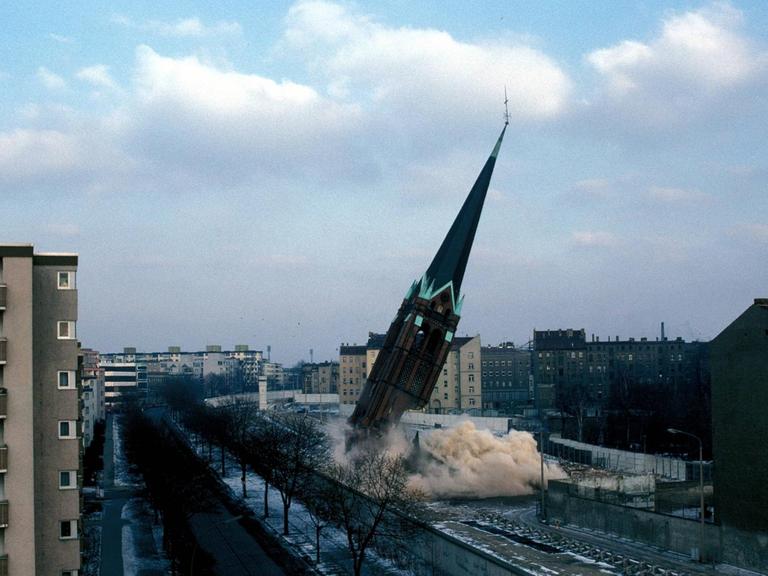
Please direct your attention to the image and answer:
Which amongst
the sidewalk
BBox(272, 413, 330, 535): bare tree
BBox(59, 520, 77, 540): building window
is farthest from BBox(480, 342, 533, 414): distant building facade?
BBox(59, 520, 77, 540): building window

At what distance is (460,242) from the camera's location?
66062 millimetres

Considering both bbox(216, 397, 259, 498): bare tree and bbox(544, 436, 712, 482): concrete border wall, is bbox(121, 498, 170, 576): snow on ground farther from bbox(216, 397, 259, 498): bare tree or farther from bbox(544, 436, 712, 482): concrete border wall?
bbox(544, 436, 712, 482): concrete border wall

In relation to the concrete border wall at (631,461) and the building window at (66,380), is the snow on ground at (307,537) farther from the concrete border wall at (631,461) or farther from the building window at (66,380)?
the concrete border wall at (631,461)

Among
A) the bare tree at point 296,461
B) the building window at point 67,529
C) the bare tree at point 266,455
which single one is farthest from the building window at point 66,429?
the bare tree at point 266,455

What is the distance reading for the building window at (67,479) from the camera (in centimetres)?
2547

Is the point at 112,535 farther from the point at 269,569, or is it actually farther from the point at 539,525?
the point at 539,525

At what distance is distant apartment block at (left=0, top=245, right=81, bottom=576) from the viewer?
24.1 meters

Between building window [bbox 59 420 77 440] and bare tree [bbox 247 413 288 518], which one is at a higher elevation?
building window [bbox 59 420 77 440]

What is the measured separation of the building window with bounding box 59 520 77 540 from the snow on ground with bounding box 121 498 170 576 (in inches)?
685

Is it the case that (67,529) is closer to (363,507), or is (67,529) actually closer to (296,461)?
(363,507)

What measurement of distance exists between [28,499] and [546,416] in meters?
96.7

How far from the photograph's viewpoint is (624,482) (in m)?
57.3

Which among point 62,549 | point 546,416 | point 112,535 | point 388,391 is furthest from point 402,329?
point 546,416

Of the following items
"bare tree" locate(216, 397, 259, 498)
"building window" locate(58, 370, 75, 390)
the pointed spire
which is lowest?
"bare tree" locate(216, 397, 259, 498)
